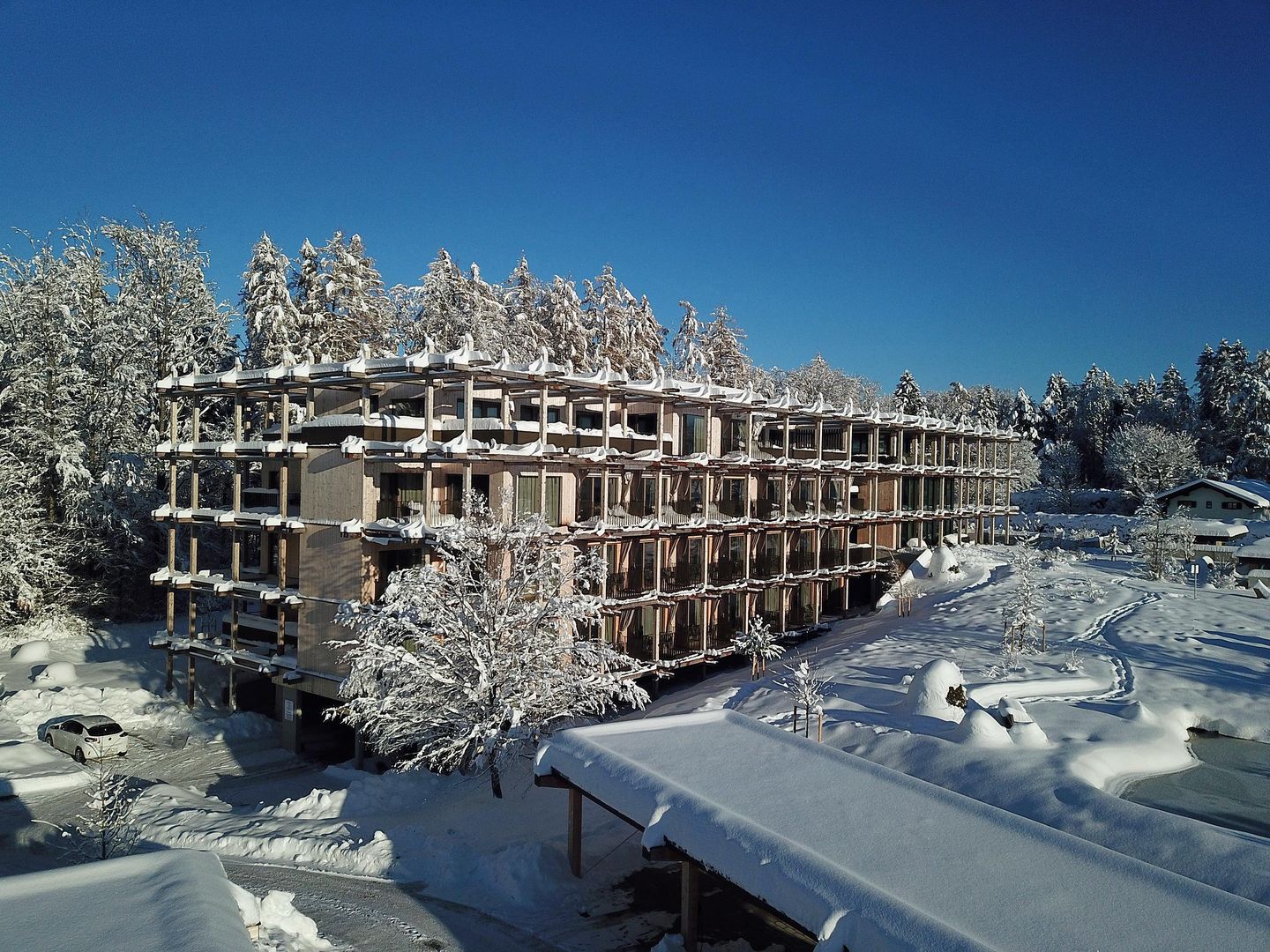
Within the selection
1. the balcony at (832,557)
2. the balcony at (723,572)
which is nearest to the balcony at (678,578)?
the balcony at (723,572)

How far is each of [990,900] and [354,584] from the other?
2178 cm

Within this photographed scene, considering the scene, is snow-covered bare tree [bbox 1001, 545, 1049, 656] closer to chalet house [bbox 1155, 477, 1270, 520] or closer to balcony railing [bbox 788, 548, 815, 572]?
balcony railing [bbox 788, 548, 815, 572]

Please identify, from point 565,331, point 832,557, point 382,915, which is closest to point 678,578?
point 832,557

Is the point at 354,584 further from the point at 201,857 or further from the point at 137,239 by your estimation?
the point at 137,239

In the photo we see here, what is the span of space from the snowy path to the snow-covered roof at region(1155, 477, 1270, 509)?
67.4 m

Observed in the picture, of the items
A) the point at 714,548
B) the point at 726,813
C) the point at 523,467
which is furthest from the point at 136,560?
the point at 726,813

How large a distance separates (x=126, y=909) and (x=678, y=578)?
26225 mm

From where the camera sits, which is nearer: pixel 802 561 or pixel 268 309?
pixel 802 561

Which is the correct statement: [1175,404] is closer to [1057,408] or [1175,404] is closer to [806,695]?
[1057,408]

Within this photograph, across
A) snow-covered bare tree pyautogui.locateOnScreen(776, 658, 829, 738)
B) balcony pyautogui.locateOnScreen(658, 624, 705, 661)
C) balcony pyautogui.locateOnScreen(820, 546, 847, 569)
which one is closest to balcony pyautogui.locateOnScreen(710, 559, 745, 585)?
balcony pyautogui.locateOnScreen(658, 624, 705, 661)

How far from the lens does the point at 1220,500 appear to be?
65625 mm

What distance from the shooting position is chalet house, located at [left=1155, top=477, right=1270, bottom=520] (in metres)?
63.8

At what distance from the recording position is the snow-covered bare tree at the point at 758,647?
31.9 meters

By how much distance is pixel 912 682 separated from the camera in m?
23.5
